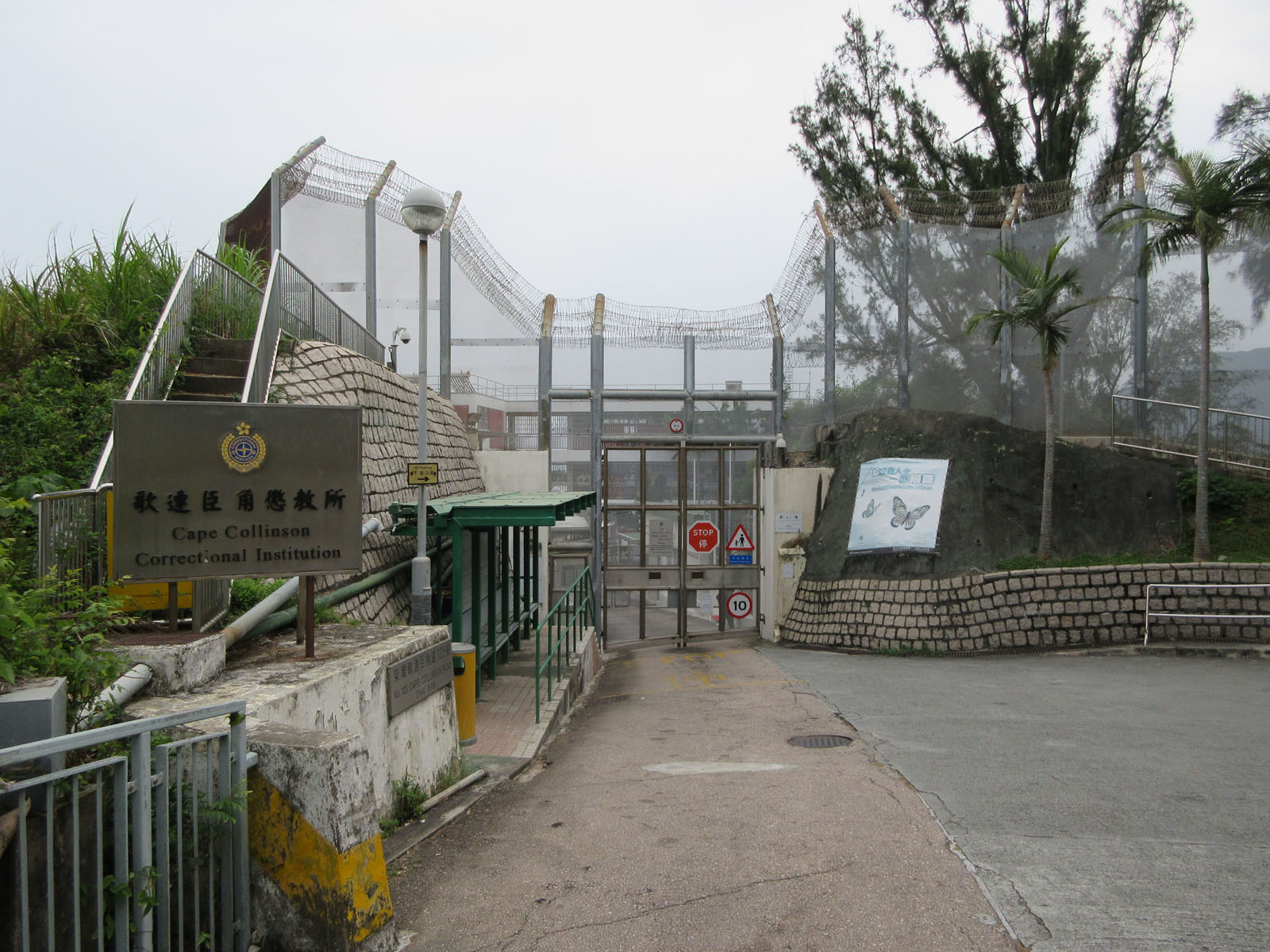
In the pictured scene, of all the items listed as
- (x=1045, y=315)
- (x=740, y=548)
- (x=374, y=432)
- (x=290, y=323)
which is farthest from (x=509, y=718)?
(x=1045, y=315)

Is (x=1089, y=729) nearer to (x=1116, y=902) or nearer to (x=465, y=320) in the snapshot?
(x=1116, y=902)

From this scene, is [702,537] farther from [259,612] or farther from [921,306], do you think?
[259,612]

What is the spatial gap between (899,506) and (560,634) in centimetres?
817

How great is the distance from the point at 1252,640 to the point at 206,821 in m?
13.8

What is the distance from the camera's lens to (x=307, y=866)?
11.9 ft

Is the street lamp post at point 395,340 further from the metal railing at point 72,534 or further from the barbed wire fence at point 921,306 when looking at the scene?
the metal railing at point 72,534

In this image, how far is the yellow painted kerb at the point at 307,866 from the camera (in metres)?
3.58

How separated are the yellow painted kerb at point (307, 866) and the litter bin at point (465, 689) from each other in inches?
154

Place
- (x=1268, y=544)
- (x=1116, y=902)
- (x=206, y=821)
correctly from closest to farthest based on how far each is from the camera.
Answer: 1. (x=206, y=821)
2. (x=1116, y=902)
3. (x=1268, y=544)

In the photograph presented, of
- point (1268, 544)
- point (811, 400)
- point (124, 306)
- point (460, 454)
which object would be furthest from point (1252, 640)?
point (124, 306)

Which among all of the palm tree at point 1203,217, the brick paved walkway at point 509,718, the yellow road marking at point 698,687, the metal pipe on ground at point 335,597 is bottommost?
the yellow road marking at point 698,687

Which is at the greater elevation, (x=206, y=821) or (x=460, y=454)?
(x=460, y=454)

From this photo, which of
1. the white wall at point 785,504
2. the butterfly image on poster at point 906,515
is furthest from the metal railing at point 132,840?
the white wall at point 785,504

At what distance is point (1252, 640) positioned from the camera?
41.8 ft
